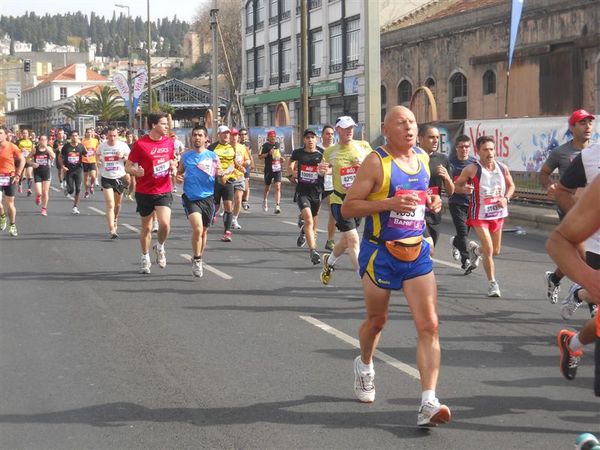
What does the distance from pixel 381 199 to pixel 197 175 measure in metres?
6.55

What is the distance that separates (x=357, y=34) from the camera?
4784 cm

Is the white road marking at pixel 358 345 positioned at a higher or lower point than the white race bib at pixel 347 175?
lower

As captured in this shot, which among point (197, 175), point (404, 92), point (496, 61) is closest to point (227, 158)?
point (197, 175)

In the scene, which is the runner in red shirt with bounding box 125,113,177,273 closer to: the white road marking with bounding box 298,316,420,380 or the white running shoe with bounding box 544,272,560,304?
the white road marking with bounding box 298,316,420,380

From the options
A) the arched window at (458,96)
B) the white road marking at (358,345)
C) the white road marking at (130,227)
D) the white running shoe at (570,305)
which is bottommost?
the white road marking at (358,345)

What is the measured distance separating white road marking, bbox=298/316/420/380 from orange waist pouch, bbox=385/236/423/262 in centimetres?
133

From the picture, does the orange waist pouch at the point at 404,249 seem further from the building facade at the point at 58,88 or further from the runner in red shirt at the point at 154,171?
the building facade at the point at 58,88

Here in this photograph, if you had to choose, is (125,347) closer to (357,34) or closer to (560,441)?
(560,441)

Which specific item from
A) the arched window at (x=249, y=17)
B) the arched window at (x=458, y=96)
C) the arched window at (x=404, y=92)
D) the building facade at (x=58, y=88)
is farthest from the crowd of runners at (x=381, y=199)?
the building facade at (x=58, y=88)

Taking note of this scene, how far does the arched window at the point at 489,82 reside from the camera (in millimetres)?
35438

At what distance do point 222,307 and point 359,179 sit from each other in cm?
421

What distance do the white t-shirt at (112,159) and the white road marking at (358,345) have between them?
816 centimetres

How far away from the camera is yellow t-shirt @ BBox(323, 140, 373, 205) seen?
36.0ft

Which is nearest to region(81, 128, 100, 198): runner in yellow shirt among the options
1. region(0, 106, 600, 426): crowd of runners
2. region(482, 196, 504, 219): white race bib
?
region(0, 106, 600, 426): crowd of runners
